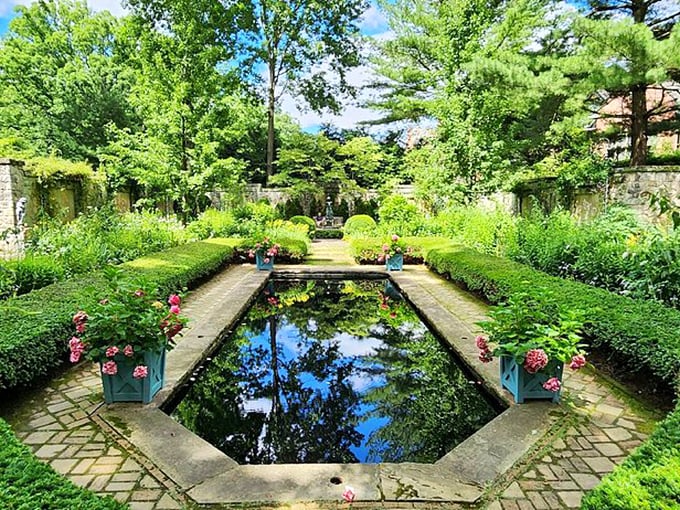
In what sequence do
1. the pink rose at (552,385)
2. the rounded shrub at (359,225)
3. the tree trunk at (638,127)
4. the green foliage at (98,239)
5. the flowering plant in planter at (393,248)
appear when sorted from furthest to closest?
1. the rounded shrub at (359,225)
2. the tree trunk at (638,127)
3. the flowering plant in planter at (393,248)
4. the green foliage at (98,239)
5. the pink rose at (552,385)

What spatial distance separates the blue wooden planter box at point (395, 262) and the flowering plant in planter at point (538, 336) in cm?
547

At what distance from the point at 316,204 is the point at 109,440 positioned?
53.0 feet

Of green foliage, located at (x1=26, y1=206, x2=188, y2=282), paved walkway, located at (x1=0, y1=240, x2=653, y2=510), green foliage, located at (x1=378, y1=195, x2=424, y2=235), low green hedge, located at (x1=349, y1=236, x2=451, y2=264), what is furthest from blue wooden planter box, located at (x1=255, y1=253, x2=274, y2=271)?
paved walkway, located at (x1=0, y1=240, x2=653, y2=510)

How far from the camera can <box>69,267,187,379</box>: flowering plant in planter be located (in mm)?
2699

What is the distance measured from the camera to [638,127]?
9.71 meters

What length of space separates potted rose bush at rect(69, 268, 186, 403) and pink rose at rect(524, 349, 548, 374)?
2.28 metres

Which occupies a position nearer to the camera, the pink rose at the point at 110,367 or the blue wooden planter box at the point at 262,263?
the pink rose at the point at 110,367

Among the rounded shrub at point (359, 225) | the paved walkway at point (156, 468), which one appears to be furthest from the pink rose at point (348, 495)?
the rounded shrub at point (359, 225)

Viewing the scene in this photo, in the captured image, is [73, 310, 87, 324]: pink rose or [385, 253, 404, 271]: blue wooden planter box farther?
[385, 253, 404, 271]: blue wooden planter box

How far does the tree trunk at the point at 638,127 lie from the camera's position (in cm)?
952

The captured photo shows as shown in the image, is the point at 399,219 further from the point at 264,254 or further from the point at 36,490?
the point at 36,490

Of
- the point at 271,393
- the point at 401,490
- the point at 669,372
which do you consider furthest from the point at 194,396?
the point at 669,372

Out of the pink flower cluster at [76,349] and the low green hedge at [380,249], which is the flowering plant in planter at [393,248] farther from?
the pink flower cluster at [76,349]

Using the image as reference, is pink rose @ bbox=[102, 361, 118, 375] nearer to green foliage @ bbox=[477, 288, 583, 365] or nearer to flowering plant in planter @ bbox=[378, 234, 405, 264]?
green foliage @ bbox=[477, 288, 583, 365]
